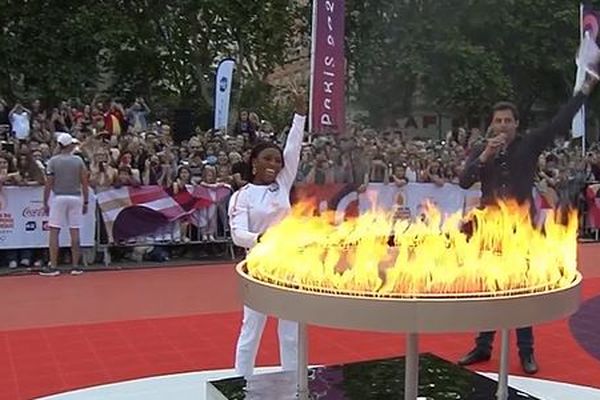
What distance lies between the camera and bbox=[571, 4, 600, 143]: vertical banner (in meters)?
5.20

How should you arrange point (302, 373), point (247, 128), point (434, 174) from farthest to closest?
1. point (247, 128)
2. point (434, 174)
3. point (302, 373)

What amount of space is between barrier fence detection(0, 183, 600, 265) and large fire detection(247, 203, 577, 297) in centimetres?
621

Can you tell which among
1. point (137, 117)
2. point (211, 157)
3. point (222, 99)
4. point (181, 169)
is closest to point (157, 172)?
point (181, 169)

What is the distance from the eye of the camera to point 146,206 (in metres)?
11.5

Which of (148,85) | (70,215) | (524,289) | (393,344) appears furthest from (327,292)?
(148,85)

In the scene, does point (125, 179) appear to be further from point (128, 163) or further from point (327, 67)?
point (327, 67)

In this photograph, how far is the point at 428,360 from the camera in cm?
528

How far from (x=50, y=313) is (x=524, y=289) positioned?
5.86 m

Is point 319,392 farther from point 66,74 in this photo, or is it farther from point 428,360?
point 66,74

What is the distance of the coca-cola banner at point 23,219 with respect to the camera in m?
10.8

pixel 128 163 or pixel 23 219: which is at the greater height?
pixel 128 163

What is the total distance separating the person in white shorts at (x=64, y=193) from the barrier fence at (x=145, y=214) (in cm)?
33

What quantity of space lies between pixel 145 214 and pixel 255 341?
6760mm

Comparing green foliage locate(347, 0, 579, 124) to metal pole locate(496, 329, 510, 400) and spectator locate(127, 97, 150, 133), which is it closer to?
spectator locate(127, 97, 150, 133)
